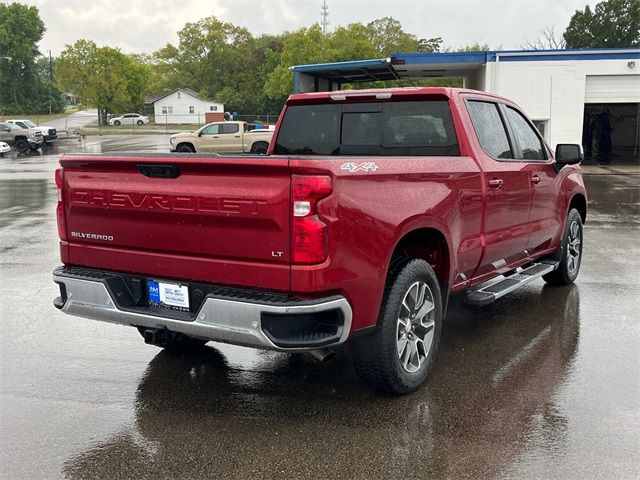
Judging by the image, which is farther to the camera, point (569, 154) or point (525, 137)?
point (569, 154)

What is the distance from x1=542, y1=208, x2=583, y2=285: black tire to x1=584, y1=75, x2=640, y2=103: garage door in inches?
775

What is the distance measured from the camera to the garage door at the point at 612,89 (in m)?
24.5

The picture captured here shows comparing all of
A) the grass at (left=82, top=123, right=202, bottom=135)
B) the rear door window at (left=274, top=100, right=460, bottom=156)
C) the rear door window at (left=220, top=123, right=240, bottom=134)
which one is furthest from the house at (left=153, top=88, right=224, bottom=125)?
the rear door window at (left=274, top=100, right=460, bottom=156)

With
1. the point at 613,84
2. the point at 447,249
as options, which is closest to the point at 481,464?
the point at 447,249

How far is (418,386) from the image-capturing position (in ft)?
14.1

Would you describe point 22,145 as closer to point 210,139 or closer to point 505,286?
point 210,139

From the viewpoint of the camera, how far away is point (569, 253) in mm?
7020

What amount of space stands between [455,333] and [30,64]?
335ft

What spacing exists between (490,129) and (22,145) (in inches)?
1450

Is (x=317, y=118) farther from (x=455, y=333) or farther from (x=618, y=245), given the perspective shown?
(x=618, y=245)

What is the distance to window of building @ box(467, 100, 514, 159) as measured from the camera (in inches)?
203

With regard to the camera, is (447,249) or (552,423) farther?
(447,249)

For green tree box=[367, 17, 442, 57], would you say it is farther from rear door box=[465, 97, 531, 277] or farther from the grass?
rear door box=[465, 97, 531, 277]

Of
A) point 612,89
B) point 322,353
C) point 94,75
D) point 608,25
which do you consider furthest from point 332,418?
point 94,75
